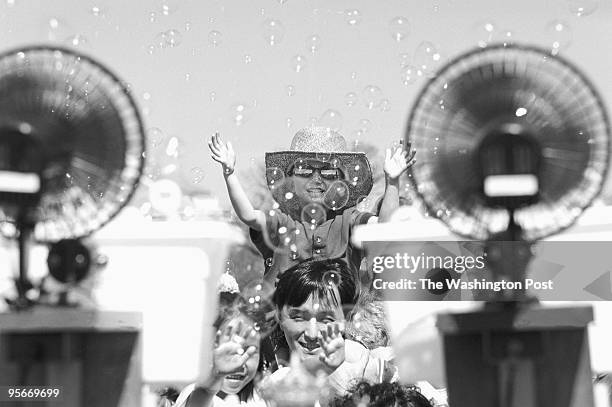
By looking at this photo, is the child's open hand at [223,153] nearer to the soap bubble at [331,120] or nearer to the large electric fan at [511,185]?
the soap bubble at [331,120]

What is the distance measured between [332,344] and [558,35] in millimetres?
1316

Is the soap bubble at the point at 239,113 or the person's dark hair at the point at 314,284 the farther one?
the soap bubble at the point at 239,113

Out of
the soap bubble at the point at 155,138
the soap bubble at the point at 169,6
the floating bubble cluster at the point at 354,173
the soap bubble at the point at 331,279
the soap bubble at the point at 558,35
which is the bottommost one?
the soap bubble at the point at 331,279

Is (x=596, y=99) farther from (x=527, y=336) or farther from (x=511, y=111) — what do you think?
(x=527, y=336)

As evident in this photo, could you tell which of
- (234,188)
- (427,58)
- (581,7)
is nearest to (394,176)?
(427,58)

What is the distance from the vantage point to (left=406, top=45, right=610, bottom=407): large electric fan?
2.67m

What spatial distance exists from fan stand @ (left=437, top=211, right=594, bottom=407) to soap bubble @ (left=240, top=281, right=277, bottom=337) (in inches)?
23.3

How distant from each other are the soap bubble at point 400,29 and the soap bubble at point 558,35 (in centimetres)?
48

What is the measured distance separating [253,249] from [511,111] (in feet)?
3.17

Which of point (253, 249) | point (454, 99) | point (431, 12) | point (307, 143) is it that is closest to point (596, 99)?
point (454, 99)

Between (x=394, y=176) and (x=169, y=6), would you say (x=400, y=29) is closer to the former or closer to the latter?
(x=394, y=176)

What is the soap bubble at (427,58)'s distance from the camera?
2920mm

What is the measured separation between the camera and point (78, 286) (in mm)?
2721

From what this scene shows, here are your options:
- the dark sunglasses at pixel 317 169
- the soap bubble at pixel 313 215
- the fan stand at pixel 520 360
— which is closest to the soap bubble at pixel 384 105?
the dark sunglasses at pixel 317 169
